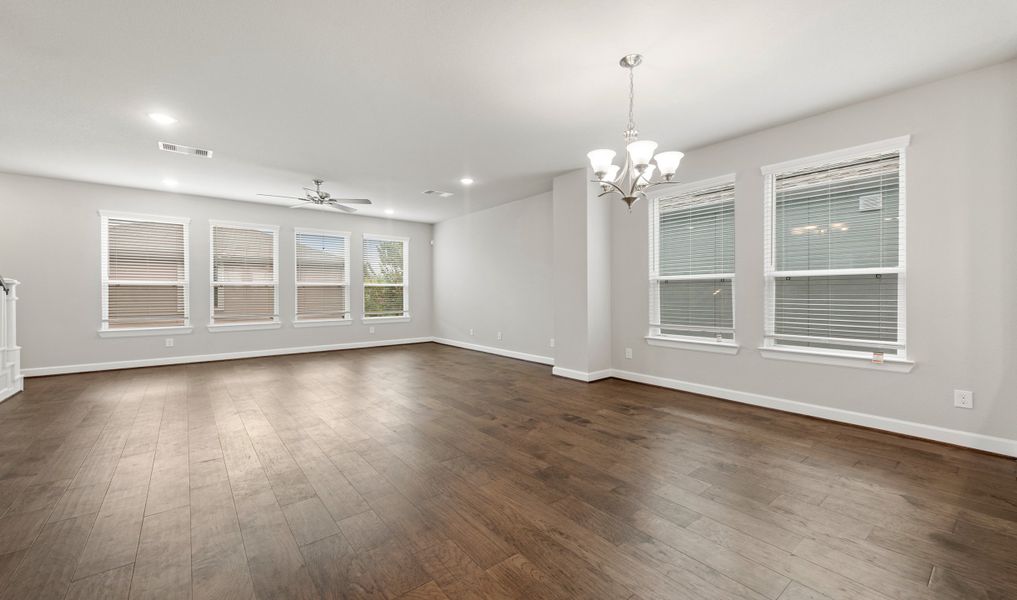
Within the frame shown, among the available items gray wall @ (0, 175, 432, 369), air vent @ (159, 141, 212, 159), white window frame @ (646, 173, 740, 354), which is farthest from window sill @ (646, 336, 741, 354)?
gray wall @ (0, 175, 432, 369)

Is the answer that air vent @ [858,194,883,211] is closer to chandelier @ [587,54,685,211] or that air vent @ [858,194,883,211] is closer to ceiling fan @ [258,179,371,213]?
chandelier @ [587,54,685,211]

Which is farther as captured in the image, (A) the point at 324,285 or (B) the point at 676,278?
(A) the point at 324,285

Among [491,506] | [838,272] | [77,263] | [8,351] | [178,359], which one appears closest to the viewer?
[491,506]

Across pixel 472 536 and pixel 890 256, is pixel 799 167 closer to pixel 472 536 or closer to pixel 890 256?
pixel 890 256

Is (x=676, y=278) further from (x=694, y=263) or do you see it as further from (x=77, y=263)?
(x=77, y=263)

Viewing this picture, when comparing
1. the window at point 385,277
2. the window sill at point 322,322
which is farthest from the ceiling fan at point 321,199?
the window sill at point 322,322

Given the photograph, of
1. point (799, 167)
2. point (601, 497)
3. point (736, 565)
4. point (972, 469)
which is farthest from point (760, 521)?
point (799, 167)

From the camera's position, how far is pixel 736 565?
1.67 metres

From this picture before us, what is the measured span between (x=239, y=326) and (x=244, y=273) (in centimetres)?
90

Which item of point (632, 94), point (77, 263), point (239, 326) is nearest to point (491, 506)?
point (632, 94)

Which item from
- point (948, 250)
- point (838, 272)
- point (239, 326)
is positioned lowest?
point (239, 326)

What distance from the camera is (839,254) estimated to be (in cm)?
351

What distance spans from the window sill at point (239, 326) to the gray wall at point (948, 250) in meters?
7.54

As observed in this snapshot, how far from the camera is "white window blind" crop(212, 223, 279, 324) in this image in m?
6.71
